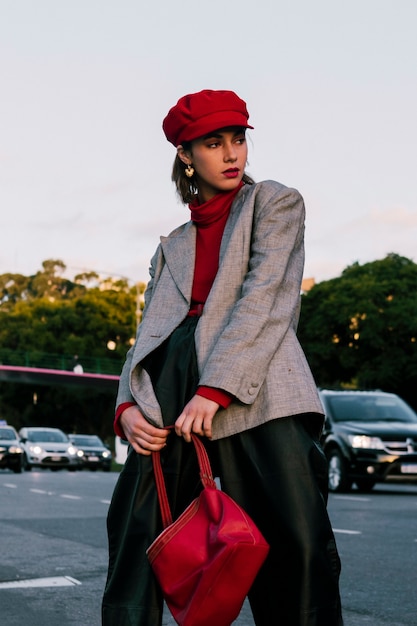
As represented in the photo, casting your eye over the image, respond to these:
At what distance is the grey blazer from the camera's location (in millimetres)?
3158

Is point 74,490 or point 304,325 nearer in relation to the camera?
point 74,490

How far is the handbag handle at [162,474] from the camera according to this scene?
10.1ft

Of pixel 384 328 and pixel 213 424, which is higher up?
pixel 384 328

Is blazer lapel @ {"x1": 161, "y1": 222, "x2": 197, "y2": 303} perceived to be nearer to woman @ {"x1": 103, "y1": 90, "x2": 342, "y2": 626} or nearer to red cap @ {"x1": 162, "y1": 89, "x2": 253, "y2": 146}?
woman @ {"x1": 103, "y1": 90, "x2": 342, "y2": 626}

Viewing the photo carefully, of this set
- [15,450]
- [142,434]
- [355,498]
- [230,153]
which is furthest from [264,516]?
[15,450]

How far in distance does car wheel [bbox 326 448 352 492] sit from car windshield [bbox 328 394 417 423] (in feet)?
2.31

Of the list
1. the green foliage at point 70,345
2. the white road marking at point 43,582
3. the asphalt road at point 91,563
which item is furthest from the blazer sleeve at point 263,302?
the green foliage at point 70,345

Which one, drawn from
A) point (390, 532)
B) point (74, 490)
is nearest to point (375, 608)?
point (390, 532)

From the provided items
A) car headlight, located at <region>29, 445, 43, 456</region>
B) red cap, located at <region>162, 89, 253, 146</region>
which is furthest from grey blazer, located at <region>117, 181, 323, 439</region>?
car headlight, located at <region>29, 445, 43, 456</region>

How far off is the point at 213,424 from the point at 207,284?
44cm

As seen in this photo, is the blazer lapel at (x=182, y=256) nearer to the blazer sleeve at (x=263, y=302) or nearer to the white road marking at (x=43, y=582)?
the blazer sleeve at (x=263, y=302)

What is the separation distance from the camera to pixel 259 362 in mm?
3166

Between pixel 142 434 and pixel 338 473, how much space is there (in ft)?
47.5

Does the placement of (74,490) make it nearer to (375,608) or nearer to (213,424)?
(375,608)
